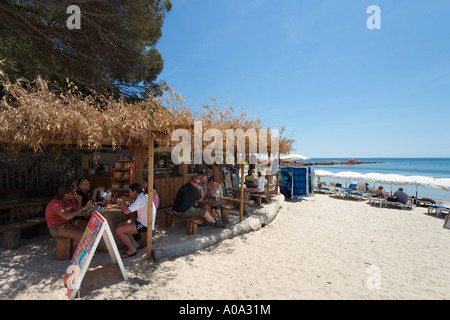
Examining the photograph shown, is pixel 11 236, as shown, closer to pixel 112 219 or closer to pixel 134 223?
pixel 112 219

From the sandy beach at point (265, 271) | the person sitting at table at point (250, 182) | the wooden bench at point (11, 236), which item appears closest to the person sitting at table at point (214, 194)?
the sandy beach at point (265, 271)

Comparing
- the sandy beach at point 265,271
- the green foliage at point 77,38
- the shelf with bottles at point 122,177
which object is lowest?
the sandy beach at point 265,271

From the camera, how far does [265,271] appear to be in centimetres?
368

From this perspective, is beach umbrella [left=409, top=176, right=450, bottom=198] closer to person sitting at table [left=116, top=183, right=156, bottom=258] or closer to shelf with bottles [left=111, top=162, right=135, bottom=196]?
person sitting at table [left=116, top=183, right=156, bottom=258]

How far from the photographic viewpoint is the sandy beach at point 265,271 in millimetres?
2961

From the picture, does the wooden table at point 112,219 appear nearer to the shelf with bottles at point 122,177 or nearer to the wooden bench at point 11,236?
the wooden bench at point 11,236

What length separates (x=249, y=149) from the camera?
20.7ft

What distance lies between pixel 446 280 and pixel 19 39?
12010mm

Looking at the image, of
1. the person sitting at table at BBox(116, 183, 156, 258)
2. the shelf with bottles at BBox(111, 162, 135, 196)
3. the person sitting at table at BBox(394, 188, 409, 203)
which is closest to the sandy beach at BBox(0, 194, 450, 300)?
the person sitting at table at BBox(116, 183, 156, 258)

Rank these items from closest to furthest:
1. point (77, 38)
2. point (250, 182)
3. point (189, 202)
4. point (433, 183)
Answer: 1. point (189, 202)
2. point (77, 38)
3. point (250, 182)
4. point (433, 183)

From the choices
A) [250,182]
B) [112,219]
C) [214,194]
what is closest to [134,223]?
[112,219]

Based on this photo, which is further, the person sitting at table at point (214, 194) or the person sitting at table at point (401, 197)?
the person sitting at table at point (401, 197)

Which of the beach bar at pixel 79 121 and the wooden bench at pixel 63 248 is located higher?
the beach bar at pixel 79 121
